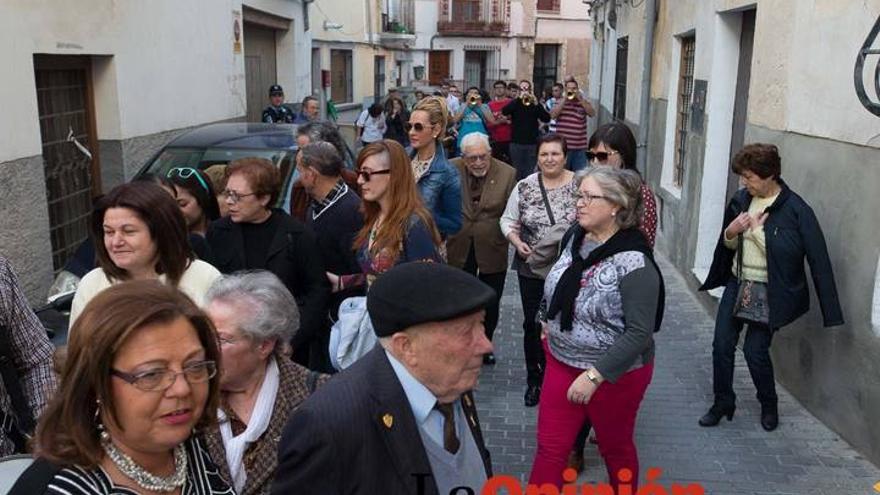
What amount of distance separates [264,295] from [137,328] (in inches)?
38.3

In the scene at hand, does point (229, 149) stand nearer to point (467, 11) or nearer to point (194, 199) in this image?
point (194, 199)

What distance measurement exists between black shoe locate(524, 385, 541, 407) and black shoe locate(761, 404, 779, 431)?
1378 mm

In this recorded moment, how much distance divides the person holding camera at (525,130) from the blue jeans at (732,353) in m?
7.48

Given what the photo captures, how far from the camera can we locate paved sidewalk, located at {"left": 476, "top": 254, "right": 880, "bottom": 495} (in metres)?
4.38

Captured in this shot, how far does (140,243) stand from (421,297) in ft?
5.85

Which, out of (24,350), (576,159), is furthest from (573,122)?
(24,350)

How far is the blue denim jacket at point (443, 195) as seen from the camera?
5203mm

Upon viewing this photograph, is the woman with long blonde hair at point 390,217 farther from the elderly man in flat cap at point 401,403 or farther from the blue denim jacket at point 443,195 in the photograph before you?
the elderly man in flat cap at point 401,403

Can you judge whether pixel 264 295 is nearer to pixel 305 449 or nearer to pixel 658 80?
pixel 305 449

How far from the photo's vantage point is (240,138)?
7527 millimetres

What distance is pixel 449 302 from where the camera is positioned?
6.28 feet

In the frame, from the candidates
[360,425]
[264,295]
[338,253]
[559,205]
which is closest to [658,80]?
[559,205]

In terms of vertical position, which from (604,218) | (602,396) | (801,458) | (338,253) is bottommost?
(801,458)

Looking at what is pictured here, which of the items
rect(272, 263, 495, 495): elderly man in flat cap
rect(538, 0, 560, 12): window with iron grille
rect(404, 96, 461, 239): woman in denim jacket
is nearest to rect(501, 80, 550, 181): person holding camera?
rect(404, 96, 461, 239): woman in denim jacket
